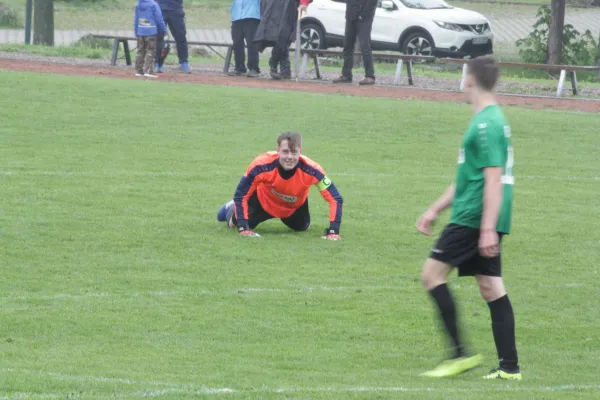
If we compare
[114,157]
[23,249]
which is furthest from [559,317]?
[114,157]

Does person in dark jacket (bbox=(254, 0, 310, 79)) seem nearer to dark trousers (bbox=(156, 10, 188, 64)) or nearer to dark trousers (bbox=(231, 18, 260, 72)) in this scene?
dark trousers (bbox=(231, 18, 260, 72))

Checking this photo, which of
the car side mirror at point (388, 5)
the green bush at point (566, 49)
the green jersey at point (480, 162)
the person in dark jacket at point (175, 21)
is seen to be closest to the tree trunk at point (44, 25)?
the car side mirror at point (388, 5)

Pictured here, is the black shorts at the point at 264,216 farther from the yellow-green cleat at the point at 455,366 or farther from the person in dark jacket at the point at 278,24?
the person in dark jacket at the point at 278,24

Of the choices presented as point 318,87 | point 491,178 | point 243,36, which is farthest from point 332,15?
point 491,178

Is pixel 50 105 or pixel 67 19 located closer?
pixel 50 105

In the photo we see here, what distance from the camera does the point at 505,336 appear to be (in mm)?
6488

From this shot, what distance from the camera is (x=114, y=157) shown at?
50.9 ft

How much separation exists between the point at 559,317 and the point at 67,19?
40.9 meters

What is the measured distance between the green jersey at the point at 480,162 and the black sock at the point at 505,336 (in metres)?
0.45

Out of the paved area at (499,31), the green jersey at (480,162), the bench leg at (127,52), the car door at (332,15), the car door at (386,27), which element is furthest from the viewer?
the paved area at (499,31)

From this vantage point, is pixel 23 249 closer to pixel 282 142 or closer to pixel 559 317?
pixel 282 142

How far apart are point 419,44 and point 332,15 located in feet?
7.82

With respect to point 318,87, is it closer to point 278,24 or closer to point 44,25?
point 278,24

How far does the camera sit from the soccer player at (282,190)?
10.4m
